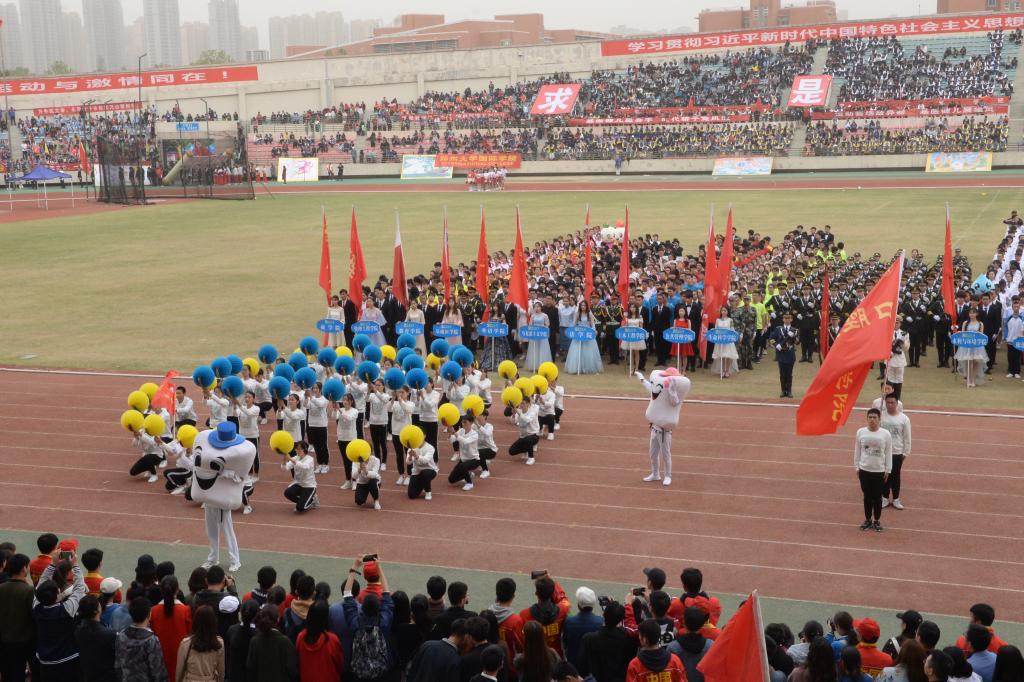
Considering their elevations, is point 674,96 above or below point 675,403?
above

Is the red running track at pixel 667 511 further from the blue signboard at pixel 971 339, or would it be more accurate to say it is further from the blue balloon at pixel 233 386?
the blue signboard at pixel 971 339

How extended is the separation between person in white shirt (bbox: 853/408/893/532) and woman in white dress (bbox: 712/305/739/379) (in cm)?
716

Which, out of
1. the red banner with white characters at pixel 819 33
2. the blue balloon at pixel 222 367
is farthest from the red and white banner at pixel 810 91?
the blue balloon at pixel 222 367

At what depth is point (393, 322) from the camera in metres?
20.6

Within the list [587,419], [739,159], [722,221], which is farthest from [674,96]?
[587,419]

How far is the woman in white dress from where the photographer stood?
61.6ft

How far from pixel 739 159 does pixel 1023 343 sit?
41100mm

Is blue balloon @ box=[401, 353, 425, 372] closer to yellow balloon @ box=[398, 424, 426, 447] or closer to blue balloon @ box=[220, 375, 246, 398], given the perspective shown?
yellow balloon @ box=[398, 424, 426, 447]

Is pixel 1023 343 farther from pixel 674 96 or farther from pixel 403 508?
pixel 674 96

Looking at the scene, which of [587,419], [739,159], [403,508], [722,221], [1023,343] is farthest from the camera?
[739,159]

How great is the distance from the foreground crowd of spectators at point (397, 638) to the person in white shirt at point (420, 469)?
4752mm

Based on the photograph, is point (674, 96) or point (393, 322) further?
point (674, 96)

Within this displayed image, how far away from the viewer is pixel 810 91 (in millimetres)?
64062

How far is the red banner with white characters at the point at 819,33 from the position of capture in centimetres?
6650
